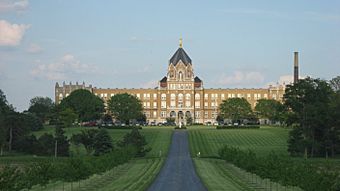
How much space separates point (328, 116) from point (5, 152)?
1761 inches

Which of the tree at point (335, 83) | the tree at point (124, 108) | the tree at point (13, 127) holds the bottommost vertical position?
the tree at point (13, 127)

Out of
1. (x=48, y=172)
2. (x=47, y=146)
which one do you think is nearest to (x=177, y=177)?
(x=48, y=172)

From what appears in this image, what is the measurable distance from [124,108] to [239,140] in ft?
234

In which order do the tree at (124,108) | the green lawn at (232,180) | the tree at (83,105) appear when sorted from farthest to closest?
1. the tree at (124,108)
2. the tree at (83,105)
3. the green lawn at (232,180)

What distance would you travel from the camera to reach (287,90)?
10331 centimetres

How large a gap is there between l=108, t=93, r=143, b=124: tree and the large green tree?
90.2 m

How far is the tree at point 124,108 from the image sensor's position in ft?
632

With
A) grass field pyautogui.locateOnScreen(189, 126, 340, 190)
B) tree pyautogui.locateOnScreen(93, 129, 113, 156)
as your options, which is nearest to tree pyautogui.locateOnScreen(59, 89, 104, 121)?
grass field pyautogui.locateOnScreen(189, 126, 340, 190)

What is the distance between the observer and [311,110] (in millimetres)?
96188

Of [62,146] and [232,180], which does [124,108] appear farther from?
[232,180]

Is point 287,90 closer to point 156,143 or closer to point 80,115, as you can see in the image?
point 156,143

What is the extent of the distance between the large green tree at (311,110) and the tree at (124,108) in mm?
90247

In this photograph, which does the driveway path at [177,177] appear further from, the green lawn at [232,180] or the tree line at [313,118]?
the tree line at [313,118]

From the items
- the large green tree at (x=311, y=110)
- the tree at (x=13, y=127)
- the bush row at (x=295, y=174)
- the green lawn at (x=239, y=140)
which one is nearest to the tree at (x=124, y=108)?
the green lawn at (x=239, y=140)
